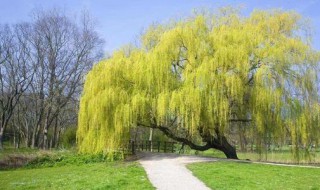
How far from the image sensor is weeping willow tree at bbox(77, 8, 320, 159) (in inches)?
854

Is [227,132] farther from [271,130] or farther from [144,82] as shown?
[144,82]

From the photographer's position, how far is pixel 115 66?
918 inches

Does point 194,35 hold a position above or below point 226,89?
above

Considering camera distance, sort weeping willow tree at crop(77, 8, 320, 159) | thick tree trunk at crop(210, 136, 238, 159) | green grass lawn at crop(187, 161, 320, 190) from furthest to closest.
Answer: thick tree trunk at crop(210, 136, 238, 159) → weeping willow tree at crop(77, 8, 320, 159) → green grass lawn at crop(187, 161, 320, 190)

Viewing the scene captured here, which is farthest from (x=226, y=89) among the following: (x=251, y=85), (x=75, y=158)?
(x=75, y=158)

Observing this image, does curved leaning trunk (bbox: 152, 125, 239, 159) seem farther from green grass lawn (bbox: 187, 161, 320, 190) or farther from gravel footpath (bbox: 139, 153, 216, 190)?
green grass lawn (bbox: 187, 161, 320, 190)

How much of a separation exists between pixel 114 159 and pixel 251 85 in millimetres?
9833

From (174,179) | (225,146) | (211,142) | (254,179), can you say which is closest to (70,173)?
(174,179)

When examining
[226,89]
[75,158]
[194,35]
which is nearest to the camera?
[226,89]

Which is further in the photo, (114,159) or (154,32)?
(154,32)

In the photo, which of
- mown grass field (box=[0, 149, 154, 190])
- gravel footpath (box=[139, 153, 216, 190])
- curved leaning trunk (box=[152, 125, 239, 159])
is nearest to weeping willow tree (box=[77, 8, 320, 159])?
curved leaning trunk (box=[152, 125, 239, 159])

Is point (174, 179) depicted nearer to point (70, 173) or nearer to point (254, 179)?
point (254, 179)

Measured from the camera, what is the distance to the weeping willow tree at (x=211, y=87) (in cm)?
2169

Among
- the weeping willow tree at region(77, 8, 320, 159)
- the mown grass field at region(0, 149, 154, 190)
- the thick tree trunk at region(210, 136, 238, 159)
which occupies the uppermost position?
the weeping willow tree at region(77, 8, 320, 159)
